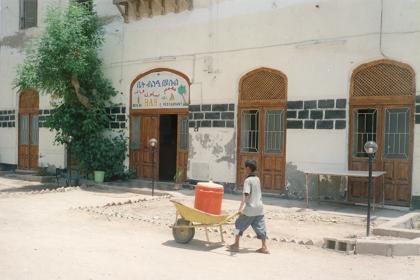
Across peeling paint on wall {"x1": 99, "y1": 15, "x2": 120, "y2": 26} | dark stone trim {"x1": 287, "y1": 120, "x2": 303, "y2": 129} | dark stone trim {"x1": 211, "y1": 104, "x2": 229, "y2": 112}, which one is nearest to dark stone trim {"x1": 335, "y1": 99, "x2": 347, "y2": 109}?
dark stone trim {"x1": 287, "y1": 120, "x2": 303, "y2": 129}

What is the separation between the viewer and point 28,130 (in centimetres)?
1881

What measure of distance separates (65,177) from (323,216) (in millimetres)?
10051

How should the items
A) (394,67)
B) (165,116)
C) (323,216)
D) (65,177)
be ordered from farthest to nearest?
(65,177) < (165,116) < (394,67) < (323,216)

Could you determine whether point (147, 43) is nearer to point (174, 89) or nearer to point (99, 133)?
point (174, 89)

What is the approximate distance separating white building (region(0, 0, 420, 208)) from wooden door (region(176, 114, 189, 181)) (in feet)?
0.09

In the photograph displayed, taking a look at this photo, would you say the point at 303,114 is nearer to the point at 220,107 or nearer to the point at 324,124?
the point at 324,124

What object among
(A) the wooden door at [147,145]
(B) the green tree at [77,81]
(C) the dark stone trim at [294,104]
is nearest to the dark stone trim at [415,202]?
(C) the dark stone trim at [294,104]

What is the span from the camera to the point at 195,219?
23.4 feet

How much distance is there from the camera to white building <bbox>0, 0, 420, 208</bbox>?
1044 centimetres

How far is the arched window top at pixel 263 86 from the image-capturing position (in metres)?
12.0

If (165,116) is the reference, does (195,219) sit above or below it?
below

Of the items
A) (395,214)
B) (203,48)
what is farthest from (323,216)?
(203,48)

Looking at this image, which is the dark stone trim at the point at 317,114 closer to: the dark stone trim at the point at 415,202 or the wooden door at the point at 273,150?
the wooden door at the point at 273,150

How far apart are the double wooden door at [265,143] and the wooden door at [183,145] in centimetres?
189
